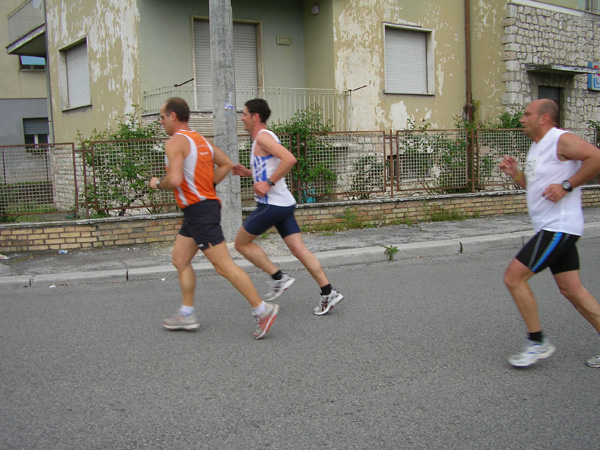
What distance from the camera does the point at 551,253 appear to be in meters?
3.60

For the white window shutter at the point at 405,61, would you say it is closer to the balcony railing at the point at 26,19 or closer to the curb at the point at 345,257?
the curb at the point at 345,257

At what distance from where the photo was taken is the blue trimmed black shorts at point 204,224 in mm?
4539

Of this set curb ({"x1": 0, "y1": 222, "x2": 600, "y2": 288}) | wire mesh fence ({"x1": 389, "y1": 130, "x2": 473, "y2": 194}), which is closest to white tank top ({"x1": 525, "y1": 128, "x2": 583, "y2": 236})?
curb ({"x1": 0, "y1": 222, "x2": 600, "y2": 288})

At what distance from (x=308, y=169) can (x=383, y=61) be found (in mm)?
5449

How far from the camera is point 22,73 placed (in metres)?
23.6

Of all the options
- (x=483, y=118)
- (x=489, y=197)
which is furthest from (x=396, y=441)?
(x=483, y=118)

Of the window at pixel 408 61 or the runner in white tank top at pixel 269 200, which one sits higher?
the window at pixel 408 61

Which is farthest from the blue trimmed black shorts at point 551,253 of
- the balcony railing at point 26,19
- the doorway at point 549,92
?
the balcony railing at point 26,19

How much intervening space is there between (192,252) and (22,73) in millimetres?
22550

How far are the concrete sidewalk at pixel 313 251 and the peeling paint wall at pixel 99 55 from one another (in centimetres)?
489

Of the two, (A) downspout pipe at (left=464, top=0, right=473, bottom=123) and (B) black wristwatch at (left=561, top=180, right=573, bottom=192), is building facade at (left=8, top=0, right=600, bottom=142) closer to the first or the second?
(A) downspout pipe at (left=464, top=0, right=473, bottom=123)

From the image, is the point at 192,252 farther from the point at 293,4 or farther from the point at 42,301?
the point at 293,4

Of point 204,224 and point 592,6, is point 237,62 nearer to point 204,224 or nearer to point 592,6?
point 204,224

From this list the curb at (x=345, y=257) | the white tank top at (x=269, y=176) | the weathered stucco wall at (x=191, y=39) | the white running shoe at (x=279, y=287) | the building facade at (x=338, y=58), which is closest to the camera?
the white tank top at (x=269, y=176)
